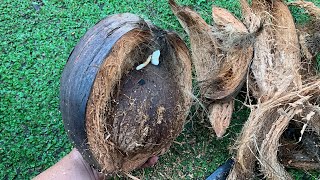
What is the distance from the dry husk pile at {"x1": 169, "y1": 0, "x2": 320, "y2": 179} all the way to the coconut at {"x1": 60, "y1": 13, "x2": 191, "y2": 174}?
260 mm

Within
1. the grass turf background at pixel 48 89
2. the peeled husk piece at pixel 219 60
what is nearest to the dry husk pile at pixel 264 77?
the peeled husk piece at pixel 219 60

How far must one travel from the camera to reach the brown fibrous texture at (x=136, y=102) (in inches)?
68.1

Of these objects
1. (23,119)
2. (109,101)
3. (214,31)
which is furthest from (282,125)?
(23,119)

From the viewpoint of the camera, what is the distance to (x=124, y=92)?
1833mm

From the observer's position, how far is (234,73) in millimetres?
2129

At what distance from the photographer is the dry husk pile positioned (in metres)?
2.01

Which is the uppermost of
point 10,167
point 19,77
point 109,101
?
point 109,101

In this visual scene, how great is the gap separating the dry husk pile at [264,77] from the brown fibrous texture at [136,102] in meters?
0.26

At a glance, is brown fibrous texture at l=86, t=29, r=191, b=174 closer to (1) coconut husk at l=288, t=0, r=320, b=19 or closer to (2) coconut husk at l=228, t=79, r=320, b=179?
(2) coconut husk at l=228, t=79, r=320, b=179

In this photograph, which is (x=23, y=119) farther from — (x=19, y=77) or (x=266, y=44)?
(x=266, y=44)

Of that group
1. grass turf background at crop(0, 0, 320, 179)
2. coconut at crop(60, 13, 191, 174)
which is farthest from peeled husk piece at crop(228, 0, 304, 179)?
coconut at crop(60, 13, 191, 174)

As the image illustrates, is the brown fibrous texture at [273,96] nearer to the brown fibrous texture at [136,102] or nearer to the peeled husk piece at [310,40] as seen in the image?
the peeled husk piece at [310,40]

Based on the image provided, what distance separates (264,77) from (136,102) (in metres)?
0.63

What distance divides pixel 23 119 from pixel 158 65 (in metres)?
0.78
